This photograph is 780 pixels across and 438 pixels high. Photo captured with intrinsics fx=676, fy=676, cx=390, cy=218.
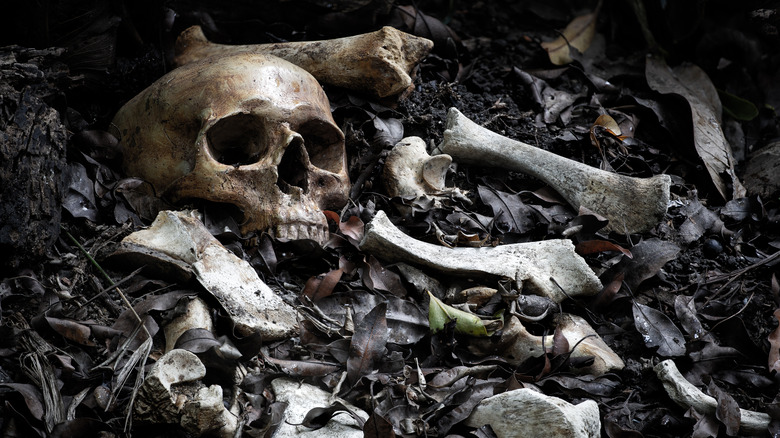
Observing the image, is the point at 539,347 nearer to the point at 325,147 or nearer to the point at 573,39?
the point at 325,147

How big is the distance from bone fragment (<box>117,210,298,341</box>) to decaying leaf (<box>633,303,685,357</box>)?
92 cm

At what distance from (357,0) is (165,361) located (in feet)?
5.68

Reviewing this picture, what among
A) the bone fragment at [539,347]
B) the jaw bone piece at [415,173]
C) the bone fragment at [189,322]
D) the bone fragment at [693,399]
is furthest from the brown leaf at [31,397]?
the bone fragment at [693,399]

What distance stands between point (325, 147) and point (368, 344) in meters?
0.80

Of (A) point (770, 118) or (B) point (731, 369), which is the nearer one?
(B) point (731, 369)

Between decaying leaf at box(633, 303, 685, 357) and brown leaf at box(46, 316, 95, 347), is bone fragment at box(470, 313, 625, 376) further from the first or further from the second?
brown leaf at box(46, 316, 95, 347)

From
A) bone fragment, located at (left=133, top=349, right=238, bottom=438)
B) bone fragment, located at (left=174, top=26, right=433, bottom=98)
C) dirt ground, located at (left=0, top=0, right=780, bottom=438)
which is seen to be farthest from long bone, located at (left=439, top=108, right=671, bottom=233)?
bone fragment, located at (left=133, top=349, right=238, bottom=438)

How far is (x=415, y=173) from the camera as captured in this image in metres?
2.23

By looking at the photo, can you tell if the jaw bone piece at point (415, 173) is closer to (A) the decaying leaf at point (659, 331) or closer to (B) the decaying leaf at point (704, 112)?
(A) the decaying leaf at point (659, 331)

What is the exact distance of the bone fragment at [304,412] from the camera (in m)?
1.42

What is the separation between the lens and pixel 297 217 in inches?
76.4

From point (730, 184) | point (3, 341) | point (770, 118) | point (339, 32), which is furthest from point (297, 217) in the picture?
point (770, 118)

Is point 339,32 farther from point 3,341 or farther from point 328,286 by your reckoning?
point 3,341

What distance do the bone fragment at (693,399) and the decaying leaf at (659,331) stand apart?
8 centimetres
